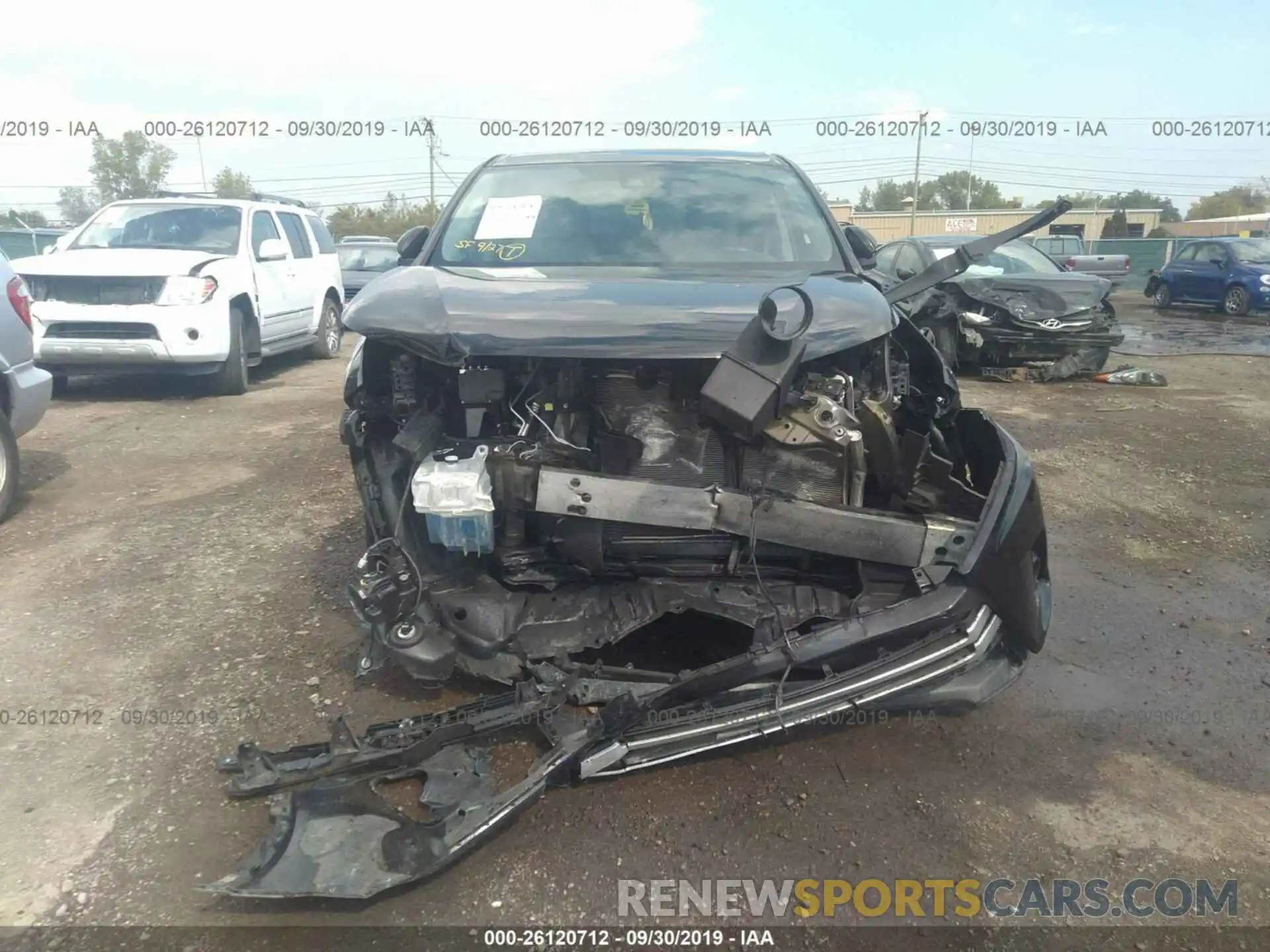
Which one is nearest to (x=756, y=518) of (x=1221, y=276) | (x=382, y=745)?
(x=382, y=745)

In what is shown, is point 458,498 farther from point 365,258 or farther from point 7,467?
point 365,258

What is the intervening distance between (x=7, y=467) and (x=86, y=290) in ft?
11.4

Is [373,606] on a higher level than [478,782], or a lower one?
higher

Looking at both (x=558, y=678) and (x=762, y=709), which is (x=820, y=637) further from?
(x=558, y=678)

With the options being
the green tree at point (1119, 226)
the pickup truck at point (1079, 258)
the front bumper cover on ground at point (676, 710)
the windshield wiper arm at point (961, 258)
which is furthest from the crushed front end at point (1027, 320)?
the green tree at point (1119, 226)

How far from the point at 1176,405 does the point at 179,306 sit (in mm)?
9047

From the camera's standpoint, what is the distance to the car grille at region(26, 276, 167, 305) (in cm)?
777

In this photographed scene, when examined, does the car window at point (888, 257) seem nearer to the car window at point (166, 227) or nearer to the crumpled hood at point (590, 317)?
the car window at point (166, 227)

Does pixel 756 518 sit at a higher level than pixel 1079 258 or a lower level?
lower

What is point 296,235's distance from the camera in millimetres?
10336

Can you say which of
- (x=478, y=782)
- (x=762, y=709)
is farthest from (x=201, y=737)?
(x=762, y=709)

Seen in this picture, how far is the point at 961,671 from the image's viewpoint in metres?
2.60

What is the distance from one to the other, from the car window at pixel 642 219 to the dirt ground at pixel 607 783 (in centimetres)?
171

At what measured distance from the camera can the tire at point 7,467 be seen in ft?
16.1
